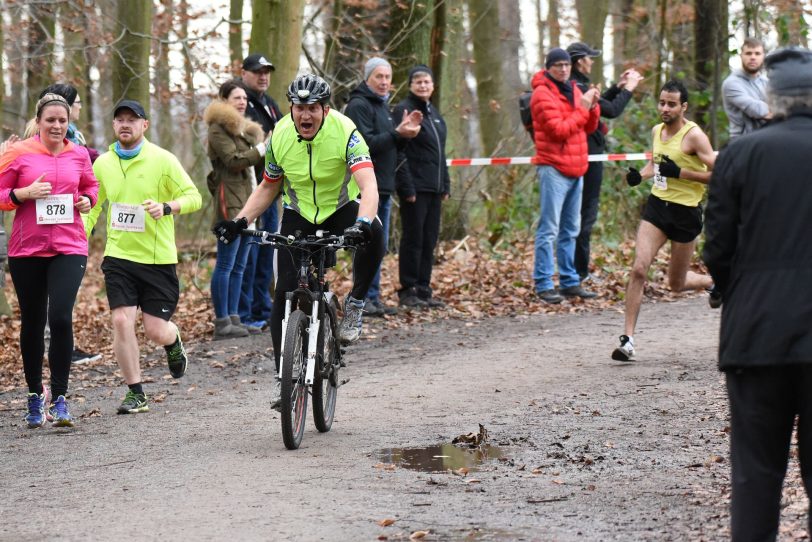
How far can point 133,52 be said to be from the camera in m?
15.6

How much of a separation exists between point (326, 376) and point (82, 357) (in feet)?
17.0

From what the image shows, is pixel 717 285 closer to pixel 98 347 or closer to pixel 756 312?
pixel 756 312

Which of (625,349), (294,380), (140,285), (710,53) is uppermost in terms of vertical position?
(710,53)

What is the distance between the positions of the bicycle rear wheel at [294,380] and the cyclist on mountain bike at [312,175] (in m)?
0.49

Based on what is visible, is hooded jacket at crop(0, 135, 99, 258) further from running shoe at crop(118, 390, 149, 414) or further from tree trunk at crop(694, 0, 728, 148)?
tree trunk at crop(694, 0, 728, 148)

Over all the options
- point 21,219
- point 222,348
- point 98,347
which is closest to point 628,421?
point 21,219

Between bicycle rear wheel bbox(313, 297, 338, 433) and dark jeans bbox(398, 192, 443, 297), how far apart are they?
5214 millimetres

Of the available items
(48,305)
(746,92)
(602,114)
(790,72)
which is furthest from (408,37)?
(790,72)

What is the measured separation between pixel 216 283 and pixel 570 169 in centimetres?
420

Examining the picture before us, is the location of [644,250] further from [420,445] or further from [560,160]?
[560,160]

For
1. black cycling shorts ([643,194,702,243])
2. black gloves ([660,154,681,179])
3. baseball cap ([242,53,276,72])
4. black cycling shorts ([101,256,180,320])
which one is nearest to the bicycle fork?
black cycling shorts ([101,256,180,320])

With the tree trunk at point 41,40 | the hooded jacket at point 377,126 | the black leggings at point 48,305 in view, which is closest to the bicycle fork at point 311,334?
the black leggings at point 48,305

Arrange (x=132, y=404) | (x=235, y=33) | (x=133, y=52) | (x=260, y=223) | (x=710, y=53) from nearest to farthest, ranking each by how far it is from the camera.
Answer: (x=132, y=404) < (x=260, y=223) < (x=133, y=52) < (x=710, y=53) < (x=235, y=33)

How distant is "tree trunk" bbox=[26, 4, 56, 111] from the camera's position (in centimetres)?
1964
